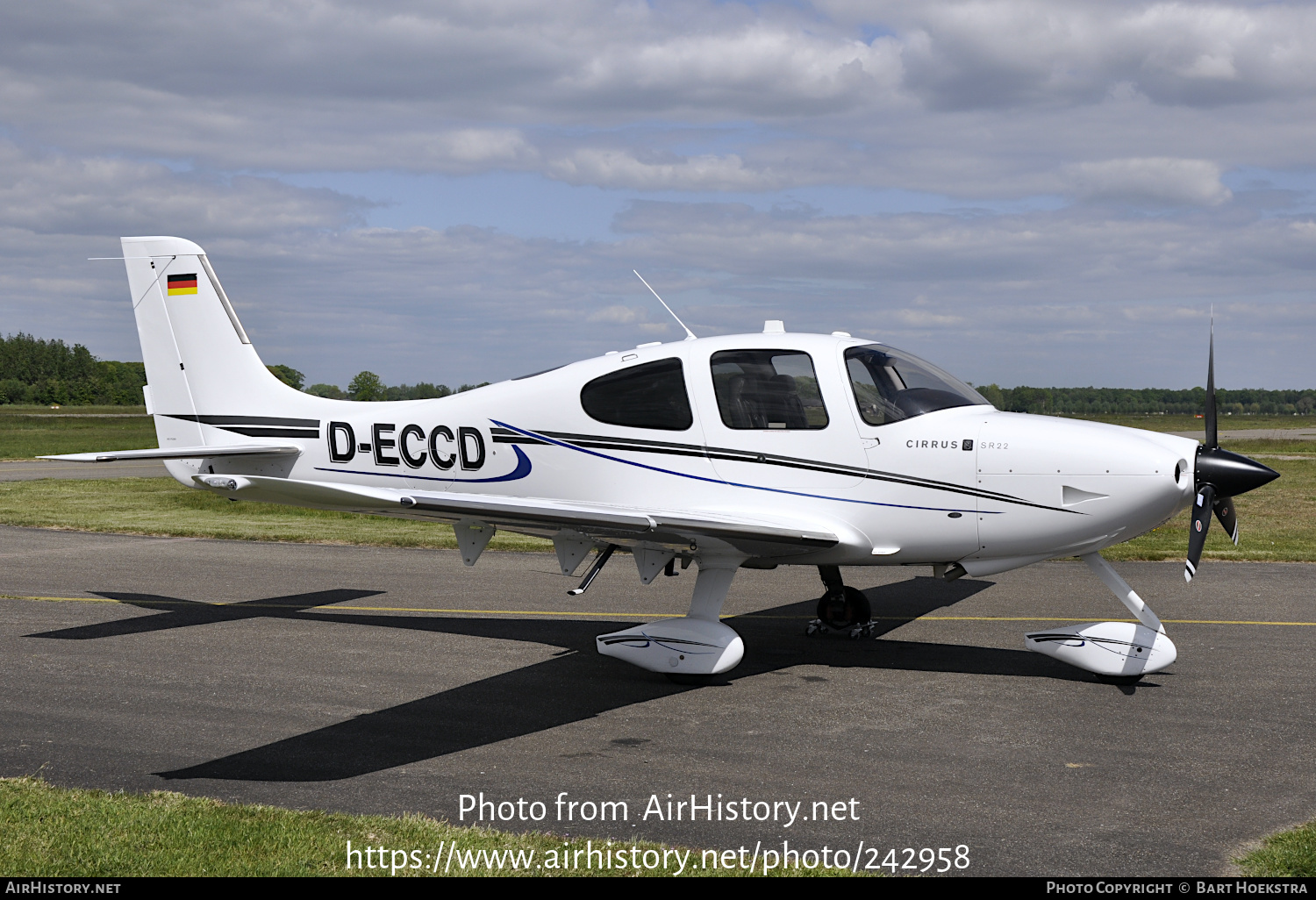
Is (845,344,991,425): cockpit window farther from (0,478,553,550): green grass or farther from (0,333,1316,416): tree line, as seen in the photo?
(0,333,1316,416): tree line

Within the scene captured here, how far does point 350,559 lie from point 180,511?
8281 millimetres

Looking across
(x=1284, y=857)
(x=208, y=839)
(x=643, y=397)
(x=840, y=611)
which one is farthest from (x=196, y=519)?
(x=1284, y=857)

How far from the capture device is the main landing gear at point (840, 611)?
33.9 feet

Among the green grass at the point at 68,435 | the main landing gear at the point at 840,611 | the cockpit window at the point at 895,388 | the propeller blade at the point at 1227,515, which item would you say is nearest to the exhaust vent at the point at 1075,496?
the propeller blade at the point at 1227,515

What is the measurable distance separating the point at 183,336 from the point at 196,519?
1010cm

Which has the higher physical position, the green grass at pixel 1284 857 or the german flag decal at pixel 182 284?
the german flag decal at pixel 182 284

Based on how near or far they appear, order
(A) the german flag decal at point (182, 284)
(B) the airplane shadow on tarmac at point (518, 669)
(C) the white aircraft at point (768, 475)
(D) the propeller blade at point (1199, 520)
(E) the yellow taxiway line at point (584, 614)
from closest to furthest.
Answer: (B) the airplane shadow on tarmac at point (518, 669), (D) the propeller blade at point (1199, 520), (C) the white aircraft at point (768, 475), (E) the yellow taxiway line at point (584, 614), (A) the german flag decal at point (182, 284)

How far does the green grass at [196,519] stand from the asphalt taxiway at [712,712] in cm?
465

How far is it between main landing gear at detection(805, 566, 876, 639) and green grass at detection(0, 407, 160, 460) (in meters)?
40.3

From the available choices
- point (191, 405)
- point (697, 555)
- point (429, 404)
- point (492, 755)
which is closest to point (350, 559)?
point (191, 405)

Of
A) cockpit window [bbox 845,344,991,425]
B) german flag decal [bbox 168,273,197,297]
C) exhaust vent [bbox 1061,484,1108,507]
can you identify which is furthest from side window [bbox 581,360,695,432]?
german flag decal [bbox 168,273,197,297]

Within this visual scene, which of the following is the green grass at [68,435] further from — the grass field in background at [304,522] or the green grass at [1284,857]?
the green grass at [1284,857]

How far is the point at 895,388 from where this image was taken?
8.63 m

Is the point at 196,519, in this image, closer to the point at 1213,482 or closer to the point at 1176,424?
the point at 1213,482
